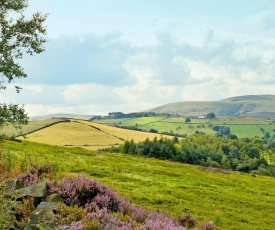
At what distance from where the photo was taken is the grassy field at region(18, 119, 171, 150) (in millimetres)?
141125

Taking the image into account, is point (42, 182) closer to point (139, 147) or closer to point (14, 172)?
point (14, 172)

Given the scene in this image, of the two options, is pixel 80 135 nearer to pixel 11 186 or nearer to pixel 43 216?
pixel 11 186

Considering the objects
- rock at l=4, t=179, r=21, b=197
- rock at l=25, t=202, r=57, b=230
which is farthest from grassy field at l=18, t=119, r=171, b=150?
rock at l=25, t=202, r=57, b=230

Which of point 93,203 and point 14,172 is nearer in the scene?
point 93,203

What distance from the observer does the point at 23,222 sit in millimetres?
9133

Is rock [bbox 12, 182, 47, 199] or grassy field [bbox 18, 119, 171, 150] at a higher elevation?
rock [bbox 12, 182, 47, 199]

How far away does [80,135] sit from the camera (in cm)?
15600

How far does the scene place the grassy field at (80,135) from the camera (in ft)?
463

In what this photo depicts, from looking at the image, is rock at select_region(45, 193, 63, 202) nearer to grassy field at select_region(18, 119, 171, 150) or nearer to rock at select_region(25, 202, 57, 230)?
rock at select_region(25, 202, 57, 230)

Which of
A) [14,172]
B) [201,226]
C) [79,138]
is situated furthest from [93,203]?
[79,138]

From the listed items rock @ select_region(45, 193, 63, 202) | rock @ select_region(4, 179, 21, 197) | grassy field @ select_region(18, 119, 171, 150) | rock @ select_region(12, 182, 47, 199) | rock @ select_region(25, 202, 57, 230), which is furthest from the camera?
grassy field @ select_region(18, 119, 171, 150)

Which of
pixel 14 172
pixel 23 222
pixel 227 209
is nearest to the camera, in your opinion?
pixel 23 222

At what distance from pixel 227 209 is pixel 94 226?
23518mm

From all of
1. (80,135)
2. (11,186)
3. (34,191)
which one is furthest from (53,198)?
(80,135)
